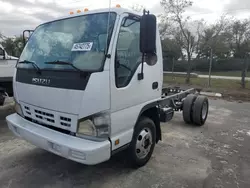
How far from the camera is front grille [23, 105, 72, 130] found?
250cm

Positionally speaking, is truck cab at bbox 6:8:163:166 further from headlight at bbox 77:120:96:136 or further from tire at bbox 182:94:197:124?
tire at bbox 182:94:197:124

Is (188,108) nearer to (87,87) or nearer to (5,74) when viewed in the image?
(87,87)

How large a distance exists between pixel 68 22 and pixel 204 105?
13.6 feet

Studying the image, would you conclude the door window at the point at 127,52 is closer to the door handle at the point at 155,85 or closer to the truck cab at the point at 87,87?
the truck cab at the point at 87,87

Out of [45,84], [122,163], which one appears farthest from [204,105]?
[45,84]

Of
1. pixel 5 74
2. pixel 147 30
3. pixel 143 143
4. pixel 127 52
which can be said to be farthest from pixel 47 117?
pixel 5 74

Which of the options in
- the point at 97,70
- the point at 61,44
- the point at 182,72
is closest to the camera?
the point at 97,70

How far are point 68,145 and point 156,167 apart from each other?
1626 millimetres

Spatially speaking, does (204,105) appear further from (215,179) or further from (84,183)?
(84,183)

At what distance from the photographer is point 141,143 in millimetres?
3207

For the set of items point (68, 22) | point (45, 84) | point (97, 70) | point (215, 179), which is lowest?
point (215, 179)

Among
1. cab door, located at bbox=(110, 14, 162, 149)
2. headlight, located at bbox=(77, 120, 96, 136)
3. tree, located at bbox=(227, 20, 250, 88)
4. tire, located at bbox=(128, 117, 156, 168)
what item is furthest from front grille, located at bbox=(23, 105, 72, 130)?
tree, located at bbox=(227, 20, 250, 88)

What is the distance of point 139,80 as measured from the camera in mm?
2926

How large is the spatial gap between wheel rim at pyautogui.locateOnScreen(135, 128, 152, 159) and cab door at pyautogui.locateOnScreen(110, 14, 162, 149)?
1.15 ft
